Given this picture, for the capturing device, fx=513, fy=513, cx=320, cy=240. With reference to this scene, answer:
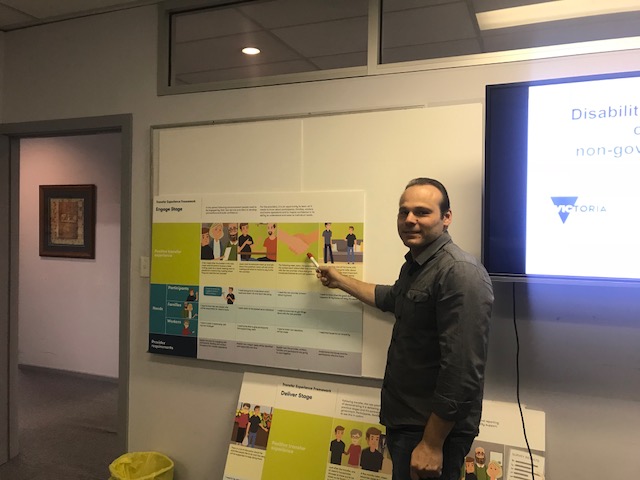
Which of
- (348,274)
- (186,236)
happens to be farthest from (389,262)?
(186,236)

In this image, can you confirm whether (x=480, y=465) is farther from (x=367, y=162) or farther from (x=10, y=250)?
(x=10, y=250)

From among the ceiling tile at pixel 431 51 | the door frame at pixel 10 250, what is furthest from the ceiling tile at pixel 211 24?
the ceiling tile at pixel 431 51

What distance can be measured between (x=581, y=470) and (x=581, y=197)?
43.3 inches

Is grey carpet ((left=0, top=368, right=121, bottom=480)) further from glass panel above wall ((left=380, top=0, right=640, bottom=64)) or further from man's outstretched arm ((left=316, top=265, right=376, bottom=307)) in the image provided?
glass panel above wall ((left=380, top=0, right=640, bottom=64))

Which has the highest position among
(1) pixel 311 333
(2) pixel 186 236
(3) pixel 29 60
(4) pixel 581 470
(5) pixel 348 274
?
(3) pixel 29 60

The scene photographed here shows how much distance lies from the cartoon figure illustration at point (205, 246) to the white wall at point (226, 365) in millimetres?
368

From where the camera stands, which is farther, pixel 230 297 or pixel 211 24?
pixel 211 24

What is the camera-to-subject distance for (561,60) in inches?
81.3

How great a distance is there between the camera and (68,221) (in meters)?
4.83

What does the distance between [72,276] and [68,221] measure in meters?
0.52

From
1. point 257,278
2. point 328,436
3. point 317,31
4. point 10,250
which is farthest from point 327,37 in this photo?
point 10,250

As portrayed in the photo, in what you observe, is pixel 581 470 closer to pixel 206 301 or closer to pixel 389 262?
pixel 389 262

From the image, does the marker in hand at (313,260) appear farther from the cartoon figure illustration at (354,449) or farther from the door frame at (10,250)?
the door frame at (10,250)

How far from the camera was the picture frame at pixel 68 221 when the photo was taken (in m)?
4.72
